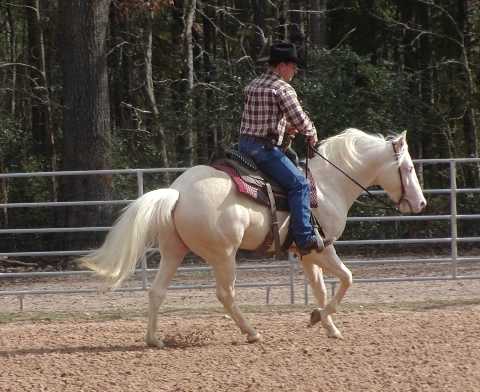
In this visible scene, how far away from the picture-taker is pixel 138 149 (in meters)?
17.7

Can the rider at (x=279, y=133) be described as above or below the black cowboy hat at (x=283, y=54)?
below

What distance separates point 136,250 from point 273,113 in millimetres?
1529

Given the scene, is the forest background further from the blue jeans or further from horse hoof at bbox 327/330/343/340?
horse hoof at bbox 327/330/343/340

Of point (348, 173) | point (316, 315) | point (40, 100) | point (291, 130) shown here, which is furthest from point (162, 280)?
point (40, 100)

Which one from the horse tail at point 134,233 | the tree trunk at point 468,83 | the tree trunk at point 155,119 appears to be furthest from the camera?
the tree trunk at point 468,83

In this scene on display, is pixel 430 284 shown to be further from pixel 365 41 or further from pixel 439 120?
pixel 365 41

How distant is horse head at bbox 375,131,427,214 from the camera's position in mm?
8008

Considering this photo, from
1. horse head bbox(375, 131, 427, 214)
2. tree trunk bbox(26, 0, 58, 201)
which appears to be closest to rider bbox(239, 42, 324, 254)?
horse head bbox(375, 131, 427, 214)

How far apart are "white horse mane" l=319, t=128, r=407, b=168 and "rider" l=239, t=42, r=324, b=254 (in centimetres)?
54

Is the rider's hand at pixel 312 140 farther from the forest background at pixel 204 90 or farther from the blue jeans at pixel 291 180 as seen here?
the forest background at pixel 204 90

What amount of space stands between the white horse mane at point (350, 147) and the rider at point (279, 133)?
542mm

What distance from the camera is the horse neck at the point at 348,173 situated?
25.8 ft

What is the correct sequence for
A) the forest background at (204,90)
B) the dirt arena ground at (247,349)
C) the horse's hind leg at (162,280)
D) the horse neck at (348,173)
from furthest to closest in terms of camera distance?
the forest background at (204,90) → the horse neck at (348,173) → the horse's hind leg at (162,280) → the dirt arena ground at (247,349)

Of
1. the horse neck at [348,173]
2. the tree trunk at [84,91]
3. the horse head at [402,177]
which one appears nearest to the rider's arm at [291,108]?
the horse neck at [348,173]
